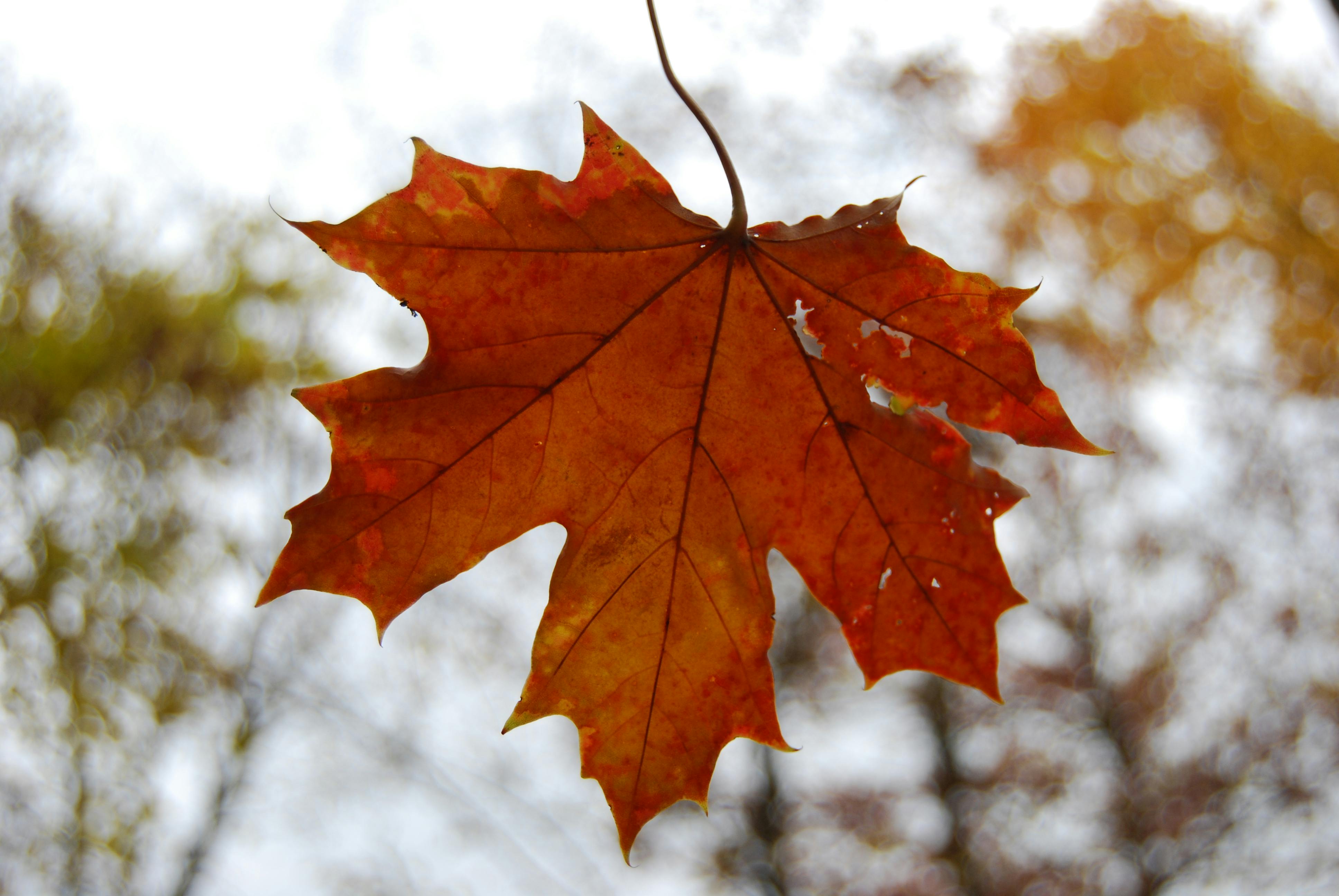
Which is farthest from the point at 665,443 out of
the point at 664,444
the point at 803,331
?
the point at 803,331

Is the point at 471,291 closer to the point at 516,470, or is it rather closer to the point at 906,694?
the point at 516,470

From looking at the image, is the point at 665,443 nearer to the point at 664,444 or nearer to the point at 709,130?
the point at 664,444

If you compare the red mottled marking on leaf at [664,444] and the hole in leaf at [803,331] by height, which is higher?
the hole in leaf at [803,331]

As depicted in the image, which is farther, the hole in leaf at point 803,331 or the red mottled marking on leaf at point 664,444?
the hole in leaf at point 803,331

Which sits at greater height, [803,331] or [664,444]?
[803,331]

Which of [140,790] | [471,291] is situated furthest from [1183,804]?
[140,790]

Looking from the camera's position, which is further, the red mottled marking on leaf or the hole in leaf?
the hole in leaf
